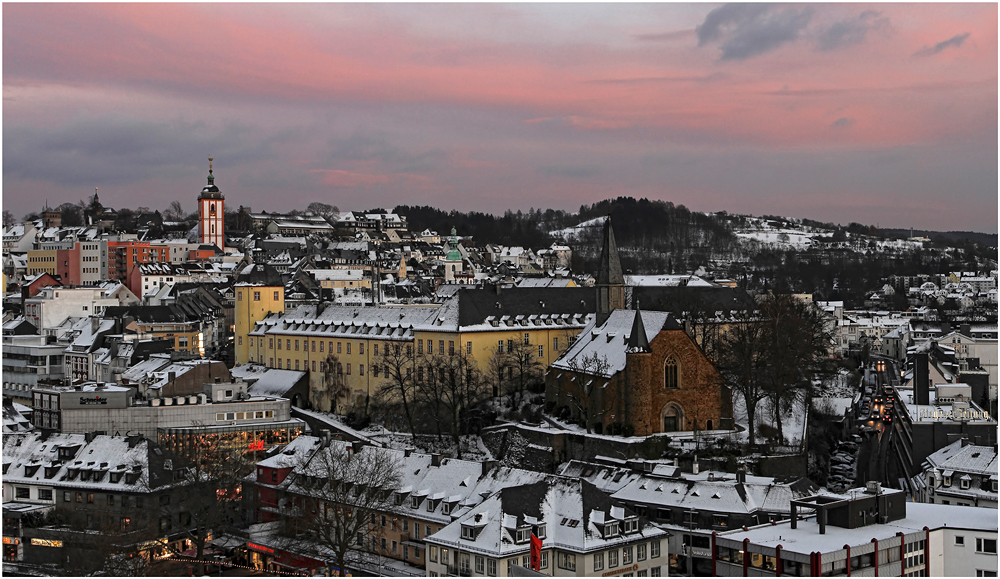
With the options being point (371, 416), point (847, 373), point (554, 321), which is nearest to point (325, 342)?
point (371, 416)

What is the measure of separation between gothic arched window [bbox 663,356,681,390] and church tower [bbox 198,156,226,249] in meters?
102

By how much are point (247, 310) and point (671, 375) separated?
130 feet

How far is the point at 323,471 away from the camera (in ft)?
175

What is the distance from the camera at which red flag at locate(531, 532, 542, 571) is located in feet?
139

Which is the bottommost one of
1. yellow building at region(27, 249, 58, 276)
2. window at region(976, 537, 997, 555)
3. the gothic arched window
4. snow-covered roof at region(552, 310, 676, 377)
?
window at region(976, 537, 997, 555)

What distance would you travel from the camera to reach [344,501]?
48.2 m

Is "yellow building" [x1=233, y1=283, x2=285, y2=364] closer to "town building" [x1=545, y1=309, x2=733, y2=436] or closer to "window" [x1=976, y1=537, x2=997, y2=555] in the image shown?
"town building" [x1=545, y1=309, x2=733, y2=436]

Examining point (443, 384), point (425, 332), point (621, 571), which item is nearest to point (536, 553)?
point (621, 571)

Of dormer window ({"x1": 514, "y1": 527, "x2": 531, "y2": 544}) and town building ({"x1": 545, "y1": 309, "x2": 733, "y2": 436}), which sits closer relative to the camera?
dormer window ({"x1": 514, "y1": 527, "x2": 531, "y2": 544})

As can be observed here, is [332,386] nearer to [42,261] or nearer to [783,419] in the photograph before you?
[783,419]

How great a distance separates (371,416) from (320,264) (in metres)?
67.5

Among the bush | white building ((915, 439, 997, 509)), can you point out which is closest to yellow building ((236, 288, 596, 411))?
the bush

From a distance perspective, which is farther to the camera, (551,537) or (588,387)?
(588,387)

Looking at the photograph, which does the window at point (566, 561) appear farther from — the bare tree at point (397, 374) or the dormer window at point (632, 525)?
the bare tree at point (397, 374)
